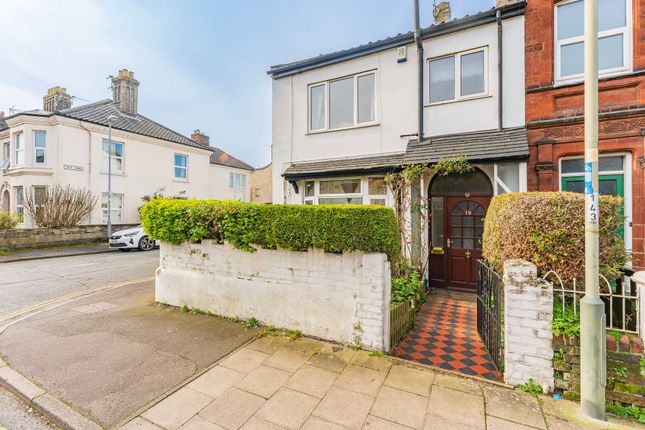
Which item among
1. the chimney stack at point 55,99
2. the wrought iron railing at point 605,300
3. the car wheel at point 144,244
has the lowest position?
the car wheel at point 144,244

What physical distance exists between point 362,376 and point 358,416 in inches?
26.1

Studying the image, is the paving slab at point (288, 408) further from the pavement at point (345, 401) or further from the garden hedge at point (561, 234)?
the garden hedge at point (561, 234)

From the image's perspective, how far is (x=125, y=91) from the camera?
21.5 meters

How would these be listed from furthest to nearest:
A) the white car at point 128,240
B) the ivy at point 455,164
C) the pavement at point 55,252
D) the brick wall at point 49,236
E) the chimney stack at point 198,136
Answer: the chimney stack at point 198,136, the white car at point 128,240, the brick wall at point 49,236, the pavement at point 55,252, the ivy at point 455,164

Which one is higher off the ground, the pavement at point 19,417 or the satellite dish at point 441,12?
the satellite dish at point 441,12

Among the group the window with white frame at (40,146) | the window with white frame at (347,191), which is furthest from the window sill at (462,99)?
the window with white frame at (40,146)

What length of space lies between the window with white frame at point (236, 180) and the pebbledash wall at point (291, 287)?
2294cm

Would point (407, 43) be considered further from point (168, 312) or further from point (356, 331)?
point (168, 312)

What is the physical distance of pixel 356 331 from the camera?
13.6ft

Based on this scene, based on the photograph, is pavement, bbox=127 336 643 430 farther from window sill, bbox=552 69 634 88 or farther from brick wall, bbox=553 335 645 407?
window sill, bbox=552 69 634 88

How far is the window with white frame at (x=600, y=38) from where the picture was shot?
238 inches

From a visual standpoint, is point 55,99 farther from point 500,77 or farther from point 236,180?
point 500,77

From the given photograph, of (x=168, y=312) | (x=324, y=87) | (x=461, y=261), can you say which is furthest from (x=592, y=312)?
(x=324, y=87)

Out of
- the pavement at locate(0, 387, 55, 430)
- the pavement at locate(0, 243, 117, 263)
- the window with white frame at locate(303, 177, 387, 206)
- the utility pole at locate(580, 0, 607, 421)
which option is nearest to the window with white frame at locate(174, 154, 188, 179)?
the pavement at locate(0, 243, 117, 263)
